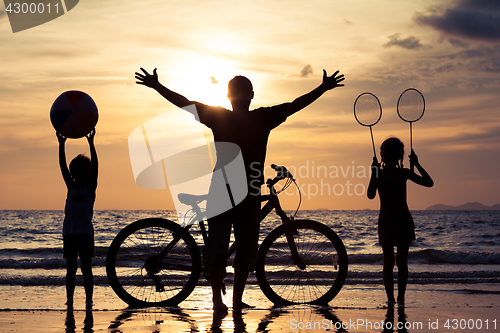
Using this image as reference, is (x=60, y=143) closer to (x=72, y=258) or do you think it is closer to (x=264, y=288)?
(x=72, y=258)

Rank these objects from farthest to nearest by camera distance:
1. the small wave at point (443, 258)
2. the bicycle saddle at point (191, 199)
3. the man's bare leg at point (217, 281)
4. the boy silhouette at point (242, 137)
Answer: the small wave at point (443, 258) → the bicycle saddle at point (191, 199) → the man's bare leg at point (217, 281) → the boy silhouette at point (242, 137)

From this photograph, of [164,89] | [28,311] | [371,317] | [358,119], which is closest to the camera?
[164,89]

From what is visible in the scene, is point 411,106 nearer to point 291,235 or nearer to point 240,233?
point 291,235

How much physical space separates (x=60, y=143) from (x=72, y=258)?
4.25 feet

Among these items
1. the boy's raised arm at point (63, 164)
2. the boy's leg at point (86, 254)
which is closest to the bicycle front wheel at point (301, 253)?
the boy's leg at point (86, 254)

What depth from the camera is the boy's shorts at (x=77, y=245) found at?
4.61 m

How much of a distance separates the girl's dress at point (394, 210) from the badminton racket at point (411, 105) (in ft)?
2.91

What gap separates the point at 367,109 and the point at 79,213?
3.63 m

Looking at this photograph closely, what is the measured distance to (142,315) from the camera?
4363 millimetres

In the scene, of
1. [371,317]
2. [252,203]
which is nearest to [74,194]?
[252,203]

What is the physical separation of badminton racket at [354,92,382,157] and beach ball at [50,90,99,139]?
3.21 meters

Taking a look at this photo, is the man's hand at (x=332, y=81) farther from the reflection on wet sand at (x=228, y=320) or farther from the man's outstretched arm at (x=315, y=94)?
the reflection on wet sand at (x=228, y=320)

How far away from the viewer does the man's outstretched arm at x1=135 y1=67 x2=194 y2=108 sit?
3896mm

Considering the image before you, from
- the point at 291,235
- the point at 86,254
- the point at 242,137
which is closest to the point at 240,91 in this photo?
the point at 242,137
